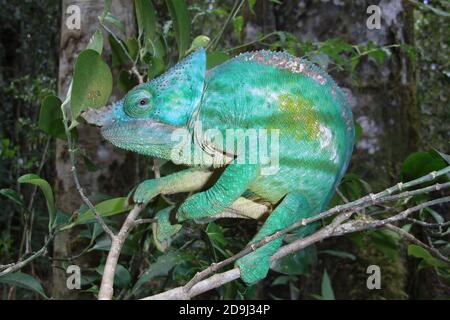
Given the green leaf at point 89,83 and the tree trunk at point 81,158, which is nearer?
the green leaf at point 89,83

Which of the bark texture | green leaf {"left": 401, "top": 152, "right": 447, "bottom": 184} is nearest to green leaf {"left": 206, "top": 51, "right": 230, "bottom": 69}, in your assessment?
green leaf {"left": 401, "top": 152, "right": 447, "bottom": 184}

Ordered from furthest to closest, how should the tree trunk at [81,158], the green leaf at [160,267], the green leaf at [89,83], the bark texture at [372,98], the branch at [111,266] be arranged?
the bark texture at [372,98] < the tree trunk at [81,158] < the green leaf at [160,267] < the green leaf at [89,83] < the branch at [111,266]

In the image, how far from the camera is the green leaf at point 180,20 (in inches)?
40.3

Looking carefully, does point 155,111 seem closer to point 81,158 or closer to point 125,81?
point 125,81

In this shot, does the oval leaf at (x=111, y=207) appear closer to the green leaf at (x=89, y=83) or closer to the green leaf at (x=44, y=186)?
the green leaf at (x=44, y=186)

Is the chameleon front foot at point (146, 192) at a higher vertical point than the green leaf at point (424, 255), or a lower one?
higher

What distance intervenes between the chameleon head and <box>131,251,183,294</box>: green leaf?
46 centimetres

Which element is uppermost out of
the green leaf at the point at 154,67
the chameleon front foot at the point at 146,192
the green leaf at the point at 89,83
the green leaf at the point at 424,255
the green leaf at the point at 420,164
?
the green leaf at the point at 154,67

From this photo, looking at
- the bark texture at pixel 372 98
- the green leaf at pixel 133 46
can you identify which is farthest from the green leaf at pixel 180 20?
the bark texture at pixel 372 98

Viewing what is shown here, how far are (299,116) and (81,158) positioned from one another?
78 cm

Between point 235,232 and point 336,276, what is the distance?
19.8 inches

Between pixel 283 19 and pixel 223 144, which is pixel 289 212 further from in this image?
pixel 283 19

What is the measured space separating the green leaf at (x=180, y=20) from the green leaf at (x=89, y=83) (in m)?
0.22

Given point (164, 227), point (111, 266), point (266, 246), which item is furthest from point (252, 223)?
point (111, 266)
